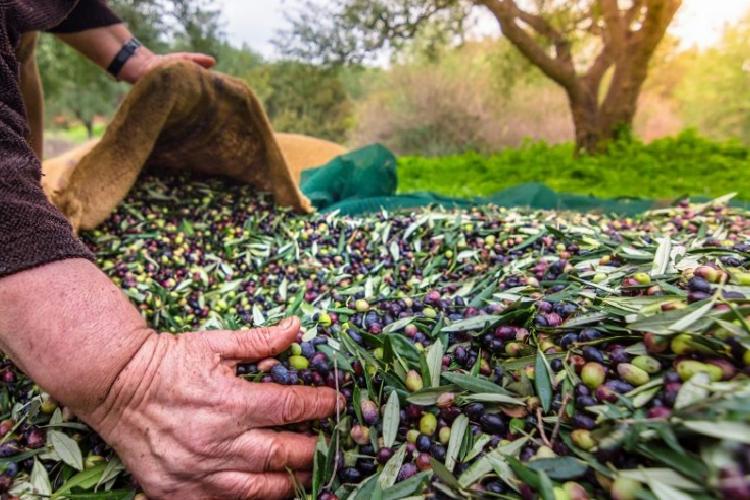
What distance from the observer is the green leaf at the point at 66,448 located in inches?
32.4

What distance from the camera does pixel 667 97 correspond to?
750 inches

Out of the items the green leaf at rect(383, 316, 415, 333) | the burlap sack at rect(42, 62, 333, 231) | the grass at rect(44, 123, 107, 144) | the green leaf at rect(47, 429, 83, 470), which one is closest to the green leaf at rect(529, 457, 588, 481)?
the green leaf at rect(383, 316, 415, 333)

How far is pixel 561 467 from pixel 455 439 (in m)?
0.17

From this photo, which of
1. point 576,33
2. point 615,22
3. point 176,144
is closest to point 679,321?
→ point 176,144

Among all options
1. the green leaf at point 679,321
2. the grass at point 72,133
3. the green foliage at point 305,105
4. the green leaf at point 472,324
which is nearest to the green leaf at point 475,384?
the green leaf at point 472,324

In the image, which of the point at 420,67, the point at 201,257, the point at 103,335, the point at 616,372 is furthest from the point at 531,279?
the point at 420,67

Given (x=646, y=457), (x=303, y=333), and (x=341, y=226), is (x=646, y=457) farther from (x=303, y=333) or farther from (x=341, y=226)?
(x=341, y=226)

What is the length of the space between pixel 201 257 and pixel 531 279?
107 cm

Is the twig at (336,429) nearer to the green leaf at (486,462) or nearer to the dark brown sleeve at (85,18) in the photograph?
the green leaf at (486,462)

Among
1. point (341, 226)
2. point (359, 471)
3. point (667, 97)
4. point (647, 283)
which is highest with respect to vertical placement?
point (667, 97)

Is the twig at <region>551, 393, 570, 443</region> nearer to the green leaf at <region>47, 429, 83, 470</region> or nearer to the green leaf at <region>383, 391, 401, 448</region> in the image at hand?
the green leaf at <region>383, 391, 401, 448</region>

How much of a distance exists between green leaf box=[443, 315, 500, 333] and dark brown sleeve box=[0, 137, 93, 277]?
0.66 meters

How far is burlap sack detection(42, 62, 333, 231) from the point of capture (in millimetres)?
1464

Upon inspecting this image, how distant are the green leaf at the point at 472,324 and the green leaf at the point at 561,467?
11.0 inches
